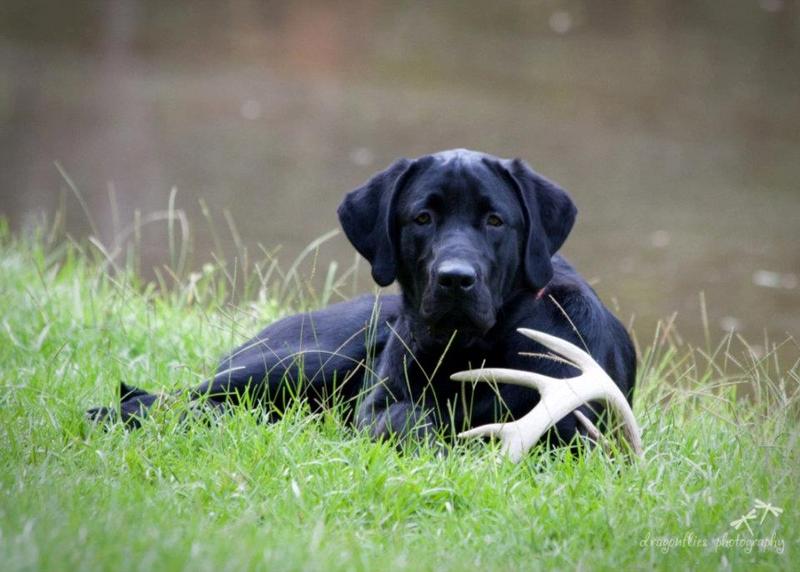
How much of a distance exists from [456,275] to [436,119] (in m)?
9.66

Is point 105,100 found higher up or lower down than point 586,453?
lower down

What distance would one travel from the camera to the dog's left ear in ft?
14.7

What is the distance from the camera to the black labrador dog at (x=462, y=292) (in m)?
4.33

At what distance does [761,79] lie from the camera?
1612cm

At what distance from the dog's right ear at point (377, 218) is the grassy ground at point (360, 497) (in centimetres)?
58

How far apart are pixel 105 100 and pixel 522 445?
11.3 metres

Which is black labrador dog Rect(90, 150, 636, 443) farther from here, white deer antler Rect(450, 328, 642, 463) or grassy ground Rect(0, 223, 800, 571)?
grassy ground Rect(0, 223, 800, 571)

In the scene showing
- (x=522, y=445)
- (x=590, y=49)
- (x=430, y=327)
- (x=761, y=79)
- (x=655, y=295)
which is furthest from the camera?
(x=590, y=49)

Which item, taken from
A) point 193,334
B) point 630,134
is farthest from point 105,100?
point 193,334

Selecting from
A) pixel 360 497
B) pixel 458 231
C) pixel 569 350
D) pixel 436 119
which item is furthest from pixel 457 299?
pixel 436 119

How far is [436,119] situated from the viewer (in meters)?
13.7

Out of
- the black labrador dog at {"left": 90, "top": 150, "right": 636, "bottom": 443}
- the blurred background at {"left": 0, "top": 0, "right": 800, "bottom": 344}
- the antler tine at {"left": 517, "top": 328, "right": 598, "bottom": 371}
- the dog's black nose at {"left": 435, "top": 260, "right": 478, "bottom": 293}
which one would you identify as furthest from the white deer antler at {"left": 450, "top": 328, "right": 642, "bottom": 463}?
the blurred background at {"left": 0, "top": 0, "right": 800, "bottom": 344}

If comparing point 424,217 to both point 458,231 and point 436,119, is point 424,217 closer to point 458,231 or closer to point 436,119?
point 458,231

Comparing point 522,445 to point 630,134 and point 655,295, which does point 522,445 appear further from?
point 630,134
